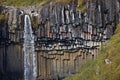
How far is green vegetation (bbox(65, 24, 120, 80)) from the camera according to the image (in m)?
50.6

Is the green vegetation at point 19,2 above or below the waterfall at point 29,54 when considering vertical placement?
above

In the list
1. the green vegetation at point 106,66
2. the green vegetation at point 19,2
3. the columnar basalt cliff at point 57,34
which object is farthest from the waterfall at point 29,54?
the green vegetation at point 106,66

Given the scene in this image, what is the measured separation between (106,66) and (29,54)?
653 inches

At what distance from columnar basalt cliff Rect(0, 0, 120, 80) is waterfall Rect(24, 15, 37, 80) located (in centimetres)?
54

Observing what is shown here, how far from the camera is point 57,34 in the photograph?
63.7 m

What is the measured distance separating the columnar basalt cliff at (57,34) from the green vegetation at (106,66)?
159 inches

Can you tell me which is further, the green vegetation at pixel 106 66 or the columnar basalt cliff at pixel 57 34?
the columnar basalt cliff at pixel 57 34

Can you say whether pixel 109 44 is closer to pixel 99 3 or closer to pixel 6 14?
pixel 99 3

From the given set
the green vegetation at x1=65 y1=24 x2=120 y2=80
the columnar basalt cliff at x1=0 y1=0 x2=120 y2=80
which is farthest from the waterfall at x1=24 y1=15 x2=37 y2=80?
the green vegetation at x1=65 y1=24 x2=120 y2=80

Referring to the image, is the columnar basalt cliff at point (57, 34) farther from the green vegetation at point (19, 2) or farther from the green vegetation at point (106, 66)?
the green vegetation at point (19, 2)

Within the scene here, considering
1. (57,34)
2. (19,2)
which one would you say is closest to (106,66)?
(57,34)

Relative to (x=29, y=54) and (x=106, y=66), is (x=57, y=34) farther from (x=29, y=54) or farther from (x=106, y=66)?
(x=106, y=66)

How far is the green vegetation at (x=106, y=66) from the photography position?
166ft

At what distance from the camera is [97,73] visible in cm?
5212
